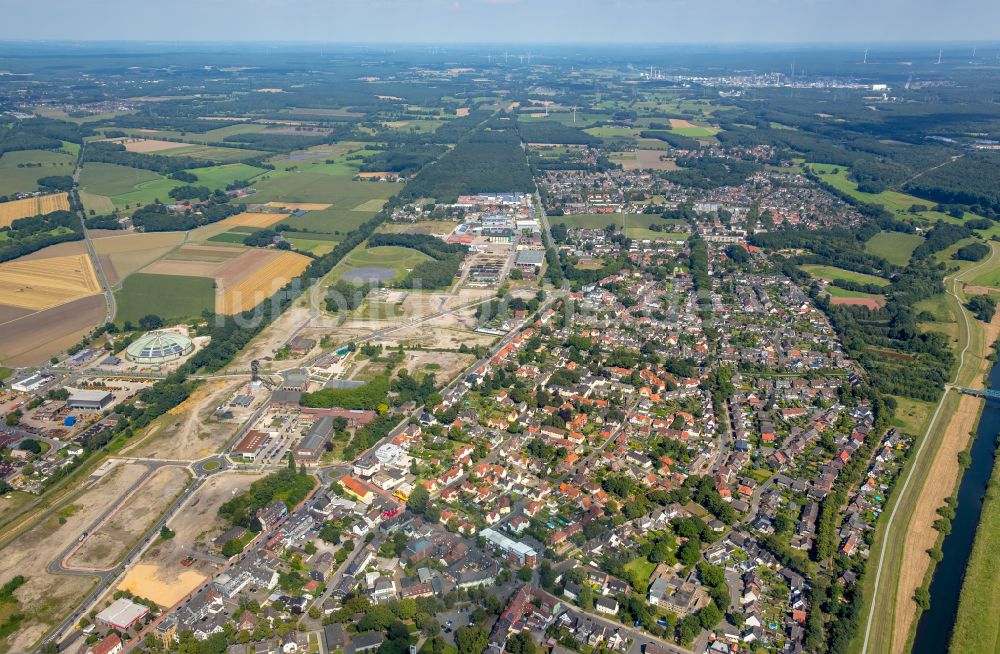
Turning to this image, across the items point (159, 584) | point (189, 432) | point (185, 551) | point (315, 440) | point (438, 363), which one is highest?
point (438, 363)

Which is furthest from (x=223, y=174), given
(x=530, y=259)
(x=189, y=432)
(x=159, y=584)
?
(x=159, y=584)

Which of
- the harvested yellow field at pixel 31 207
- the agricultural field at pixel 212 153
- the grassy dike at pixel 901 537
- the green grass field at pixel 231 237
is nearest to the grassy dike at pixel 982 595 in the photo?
the grassy dike at pixel 901 537

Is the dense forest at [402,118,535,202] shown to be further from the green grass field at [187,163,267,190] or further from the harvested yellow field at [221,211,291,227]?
the green grass field at [187,163,267,190]

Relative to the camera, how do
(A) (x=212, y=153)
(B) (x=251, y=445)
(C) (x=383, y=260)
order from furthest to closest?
1. (A) (x=212, y=153)
2. (C) (x=383, y=260)
3. (B) (x=251, y=445)

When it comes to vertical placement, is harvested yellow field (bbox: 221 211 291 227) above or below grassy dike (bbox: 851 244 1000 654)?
above

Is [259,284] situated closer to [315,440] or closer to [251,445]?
[251,445]

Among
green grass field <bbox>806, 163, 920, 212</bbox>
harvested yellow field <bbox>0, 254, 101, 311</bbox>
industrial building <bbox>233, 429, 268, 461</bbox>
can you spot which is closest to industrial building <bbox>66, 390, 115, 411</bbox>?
industrial building <bbox>233, 429, 268, 461</bbox>
